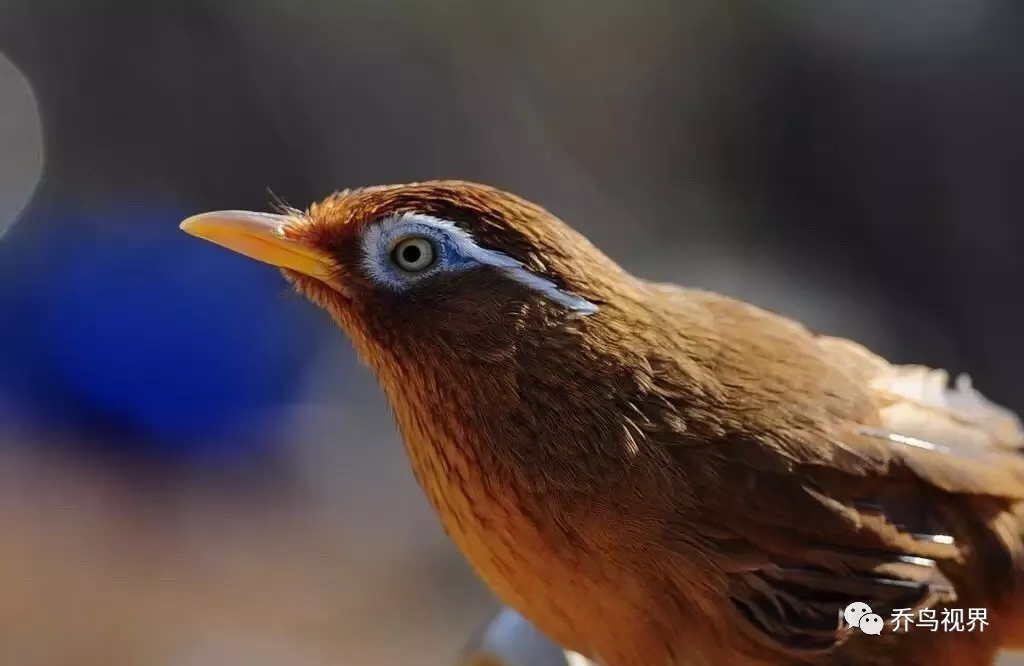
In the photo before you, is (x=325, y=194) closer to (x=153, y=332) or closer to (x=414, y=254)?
(x=153, y=332)

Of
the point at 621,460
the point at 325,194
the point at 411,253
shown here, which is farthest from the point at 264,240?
the point at 325,194

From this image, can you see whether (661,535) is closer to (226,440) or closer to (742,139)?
(226,440)

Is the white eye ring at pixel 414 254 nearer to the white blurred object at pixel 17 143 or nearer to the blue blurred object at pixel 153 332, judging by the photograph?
the blue blurred object at pixel 153 332

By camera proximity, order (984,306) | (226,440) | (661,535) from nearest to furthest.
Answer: (661,535) < (226,440) < (984,306)

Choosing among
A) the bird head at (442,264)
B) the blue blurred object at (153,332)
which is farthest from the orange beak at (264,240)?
the blue blurred object at (153,332)

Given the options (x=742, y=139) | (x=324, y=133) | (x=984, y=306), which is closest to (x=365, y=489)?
(x=324, y=133)
